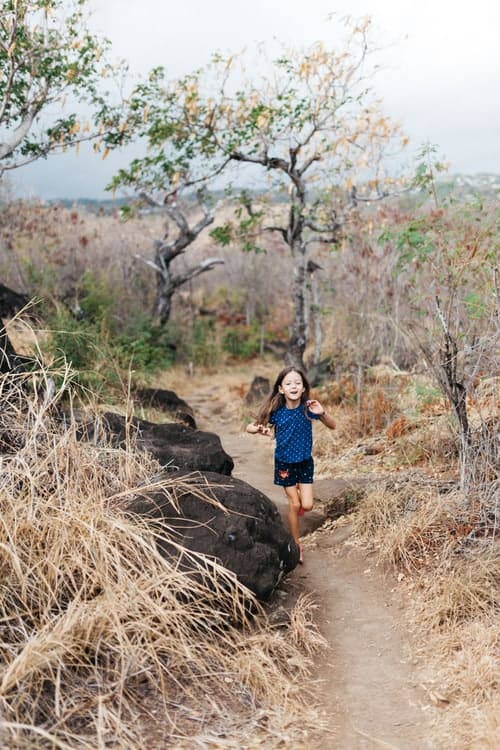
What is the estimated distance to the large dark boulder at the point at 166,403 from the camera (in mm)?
8469

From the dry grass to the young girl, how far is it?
3.63 ft

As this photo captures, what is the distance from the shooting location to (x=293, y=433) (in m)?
4.85

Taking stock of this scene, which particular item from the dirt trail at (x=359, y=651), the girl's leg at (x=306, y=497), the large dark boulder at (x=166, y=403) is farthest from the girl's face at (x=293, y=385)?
the large dark boulder at (x=166, y=403)

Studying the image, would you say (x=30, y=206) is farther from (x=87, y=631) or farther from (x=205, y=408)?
(x=87, y=631)

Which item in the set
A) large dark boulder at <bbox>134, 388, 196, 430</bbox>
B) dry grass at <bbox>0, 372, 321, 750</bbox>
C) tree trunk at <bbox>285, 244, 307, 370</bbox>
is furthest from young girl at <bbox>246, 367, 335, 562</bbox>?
tree trunk at <bbox>285, 244, 307, 370</bbox>

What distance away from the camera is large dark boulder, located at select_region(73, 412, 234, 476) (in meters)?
5.01

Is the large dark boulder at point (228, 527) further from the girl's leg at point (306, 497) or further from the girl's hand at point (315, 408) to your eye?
the girl's hand at point (315, 408)

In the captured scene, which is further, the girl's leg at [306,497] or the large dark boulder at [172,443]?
the large dark boulder at [172,443]

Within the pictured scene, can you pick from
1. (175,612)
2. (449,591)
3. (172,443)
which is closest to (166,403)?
(172,443)

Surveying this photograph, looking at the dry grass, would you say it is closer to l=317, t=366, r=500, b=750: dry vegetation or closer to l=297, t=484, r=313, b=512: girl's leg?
l=317, t=366, r=500, b=750: dry vegetation

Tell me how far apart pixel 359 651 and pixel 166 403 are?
5431 millimetres

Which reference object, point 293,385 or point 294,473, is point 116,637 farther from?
point 293,385

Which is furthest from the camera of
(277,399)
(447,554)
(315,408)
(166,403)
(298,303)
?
(298,303)

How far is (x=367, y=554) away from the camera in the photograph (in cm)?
476
